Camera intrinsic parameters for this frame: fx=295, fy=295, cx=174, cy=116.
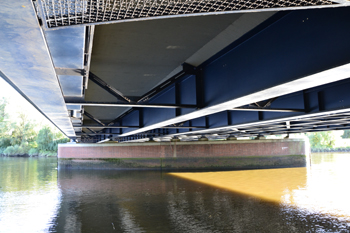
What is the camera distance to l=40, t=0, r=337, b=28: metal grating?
2.60m

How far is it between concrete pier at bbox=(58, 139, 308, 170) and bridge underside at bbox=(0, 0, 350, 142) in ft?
79.6

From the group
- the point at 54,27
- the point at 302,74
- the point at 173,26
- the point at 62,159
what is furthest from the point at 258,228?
the point at 62,159

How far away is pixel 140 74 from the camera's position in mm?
10219

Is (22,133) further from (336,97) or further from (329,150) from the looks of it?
(336,97)

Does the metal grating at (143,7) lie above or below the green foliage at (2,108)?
below

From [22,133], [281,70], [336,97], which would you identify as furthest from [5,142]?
[281,70]

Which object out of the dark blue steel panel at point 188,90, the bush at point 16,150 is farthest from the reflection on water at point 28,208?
the bush at point 16,150

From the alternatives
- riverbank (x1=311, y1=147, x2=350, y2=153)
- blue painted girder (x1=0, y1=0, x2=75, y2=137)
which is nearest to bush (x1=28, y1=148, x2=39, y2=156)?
riverbank (x1=311, y1=147, x2=350, y2=153)

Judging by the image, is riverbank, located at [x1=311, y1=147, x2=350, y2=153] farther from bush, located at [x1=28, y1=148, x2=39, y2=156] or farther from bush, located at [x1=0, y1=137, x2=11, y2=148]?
bush, located at [x1=0, y1=137, x2=11, y2=148]

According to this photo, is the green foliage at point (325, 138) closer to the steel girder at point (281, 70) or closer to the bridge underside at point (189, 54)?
the steel girder at point (281, 70)

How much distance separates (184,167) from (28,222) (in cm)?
2580

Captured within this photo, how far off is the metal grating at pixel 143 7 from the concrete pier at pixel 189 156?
111ft

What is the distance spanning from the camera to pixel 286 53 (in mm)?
6359

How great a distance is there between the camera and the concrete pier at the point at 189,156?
118ft
